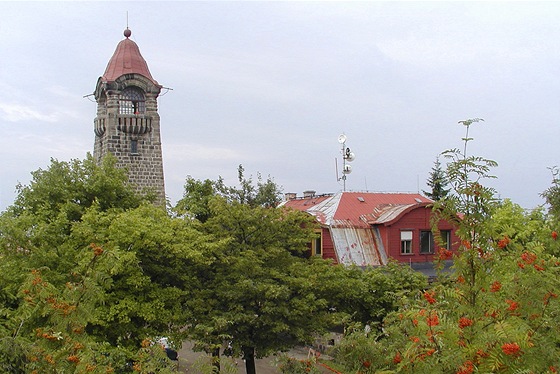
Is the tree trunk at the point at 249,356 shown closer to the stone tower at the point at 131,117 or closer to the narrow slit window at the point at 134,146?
the stone tower at the point at 131,117

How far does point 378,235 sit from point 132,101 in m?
15.3

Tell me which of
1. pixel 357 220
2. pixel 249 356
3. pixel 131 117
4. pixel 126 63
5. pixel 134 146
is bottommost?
pixel 249 356

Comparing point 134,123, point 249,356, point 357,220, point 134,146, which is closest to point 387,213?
point 357,220

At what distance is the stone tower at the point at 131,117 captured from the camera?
31.8 m

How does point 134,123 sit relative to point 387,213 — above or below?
above

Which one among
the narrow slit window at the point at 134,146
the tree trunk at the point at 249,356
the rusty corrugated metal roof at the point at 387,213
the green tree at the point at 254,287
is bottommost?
the tree trunk at the point at 249,356

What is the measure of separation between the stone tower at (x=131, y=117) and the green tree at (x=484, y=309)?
85.7 ft

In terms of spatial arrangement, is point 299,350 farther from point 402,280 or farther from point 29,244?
point 29,244

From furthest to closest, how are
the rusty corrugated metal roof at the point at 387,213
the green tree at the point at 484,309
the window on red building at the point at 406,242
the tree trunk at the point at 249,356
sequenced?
the window on red building at the point at 406,242, the rusty corrugated metal roof at the point at 387,213, the tree trunk at the point at 249,356, the green tree at the point at 484,309

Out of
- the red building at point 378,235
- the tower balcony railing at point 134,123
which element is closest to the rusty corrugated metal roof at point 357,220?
the red building at point 378,235

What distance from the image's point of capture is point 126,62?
105 ft

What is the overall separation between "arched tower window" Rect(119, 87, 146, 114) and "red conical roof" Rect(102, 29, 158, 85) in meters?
0.98

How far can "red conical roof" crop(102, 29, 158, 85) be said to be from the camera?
104ft

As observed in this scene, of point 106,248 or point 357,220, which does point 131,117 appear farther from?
point 106,248
